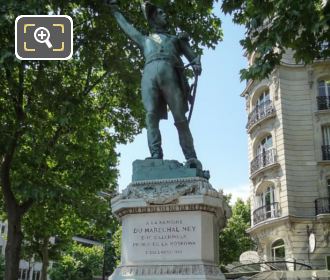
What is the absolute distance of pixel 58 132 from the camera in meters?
15.0

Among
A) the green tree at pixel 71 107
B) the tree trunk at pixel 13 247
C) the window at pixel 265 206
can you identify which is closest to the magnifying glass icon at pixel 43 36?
the green tree at pixel 71 107

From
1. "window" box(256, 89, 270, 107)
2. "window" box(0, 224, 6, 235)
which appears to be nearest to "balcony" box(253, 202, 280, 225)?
"window" box(256, 89, 270, 107)

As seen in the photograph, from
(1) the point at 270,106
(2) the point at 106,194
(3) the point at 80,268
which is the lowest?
Result: (3) the point at 80,268

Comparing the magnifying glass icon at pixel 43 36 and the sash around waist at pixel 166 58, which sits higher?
the magnifying glass icon at pixel 43 36

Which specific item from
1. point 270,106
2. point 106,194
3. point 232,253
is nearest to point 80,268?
point 232,253

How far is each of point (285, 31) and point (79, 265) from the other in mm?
42725

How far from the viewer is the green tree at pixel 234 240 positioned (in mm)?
35562

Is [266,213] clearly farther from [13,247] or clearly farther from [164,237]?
[164,237]

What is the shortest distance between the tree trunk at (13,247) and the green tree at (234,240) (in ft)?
74.9

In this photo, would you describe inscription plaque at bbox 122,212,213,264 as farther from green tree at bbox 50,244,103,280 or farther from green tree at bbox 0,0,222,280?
green tree at bbox 50,244,103,280

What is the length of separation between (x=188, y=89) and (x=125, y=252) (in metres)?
2.82

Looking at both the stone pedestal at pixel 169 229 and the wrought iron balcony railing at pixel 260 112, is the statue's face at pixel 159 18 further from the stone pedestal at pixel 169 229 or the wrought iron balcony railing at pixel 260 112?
the wrought iron balcony railing at pixel 260 112

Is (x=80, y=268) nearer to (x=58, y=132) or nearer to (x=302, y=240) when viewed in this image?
(x=302, y=240)

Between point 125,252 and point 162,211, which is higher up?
point 162,211
